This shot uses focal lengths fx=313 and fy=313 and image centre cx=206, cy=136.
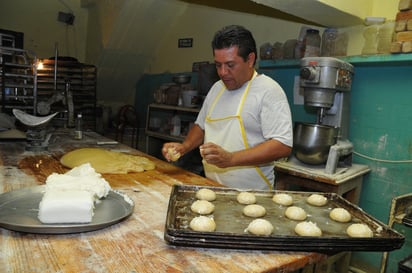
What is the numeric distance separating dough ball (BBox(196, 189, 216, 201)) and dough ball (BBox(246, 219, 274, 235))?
27 cm

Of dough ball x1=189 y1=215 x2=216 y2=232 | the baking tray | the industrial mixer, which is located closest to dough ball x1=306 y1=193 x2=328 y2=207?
the baking tray

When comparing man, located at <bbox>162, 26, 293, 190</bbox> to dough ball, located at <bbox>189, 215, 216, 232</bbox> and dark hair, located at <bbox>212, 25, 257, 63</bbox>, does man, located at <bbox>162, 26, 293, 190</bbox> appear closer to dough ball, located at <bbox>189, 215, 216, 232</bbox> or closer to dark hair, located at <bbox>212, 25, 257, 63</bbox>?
dark hair, located at <bbox>212, 25, 257, 63</bbox>

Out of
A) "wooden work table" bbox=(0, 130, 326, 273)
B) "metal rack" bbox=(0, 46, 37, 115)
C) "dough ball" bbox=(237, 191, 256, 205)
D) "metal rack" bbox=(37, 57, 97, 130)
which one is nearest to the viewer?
"wooden work table" bbox=(0, 130, 326, 273)

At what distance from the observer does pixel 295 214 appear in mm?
1188

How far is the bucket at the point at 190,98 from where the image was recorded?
155 inches

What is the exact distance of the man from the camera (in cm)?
170

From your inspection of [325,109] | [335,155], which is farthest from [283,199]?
[325,109]

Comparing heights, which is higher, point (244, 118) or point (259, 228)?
point (244, 118)

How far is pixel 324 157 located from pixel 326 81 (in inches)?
23.2

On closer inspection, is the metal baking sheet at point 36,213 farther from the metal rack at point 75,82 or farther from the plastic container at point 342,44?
the metal rack at point 75,82

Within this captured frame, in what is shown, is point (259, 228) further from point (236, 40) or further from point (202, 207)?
point (236, 40)

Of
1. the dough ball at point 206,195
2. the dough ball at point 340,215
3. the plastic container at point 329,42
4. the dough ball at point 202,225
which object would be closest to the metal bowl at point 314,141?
Answer: the plastic container at point 329,42

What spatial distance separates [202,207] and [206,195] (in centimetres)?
12

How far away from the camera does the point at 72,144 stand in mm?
2582
